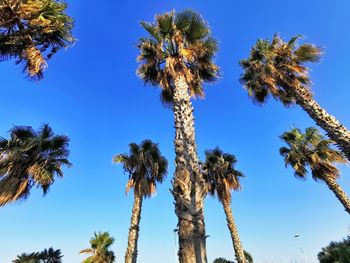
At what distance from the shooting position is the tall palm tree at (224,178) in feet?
62.6

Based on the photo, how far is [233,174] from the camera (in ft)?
69.5

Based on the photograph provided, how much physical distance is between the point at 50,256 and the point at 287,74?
24.0 m

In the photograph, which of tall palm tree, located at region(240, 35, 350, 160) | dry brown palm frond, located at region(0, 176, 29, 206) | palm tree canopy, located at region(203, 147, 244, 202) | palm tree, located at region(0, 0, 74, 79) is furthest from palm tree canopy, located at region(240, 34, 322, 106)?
dry brown palm frond, located at region(0, 176, 29, 206)

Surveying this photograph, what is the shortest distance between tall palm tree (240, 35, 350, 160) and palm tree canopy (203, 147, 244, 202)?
6.65 meters

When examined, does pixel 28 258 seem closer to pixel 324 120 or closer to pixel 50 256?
pixel 50 256

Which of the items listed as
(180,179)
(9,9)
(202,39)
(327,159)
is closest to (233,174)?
(327,159)

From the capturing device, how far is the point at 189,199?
19.2ft

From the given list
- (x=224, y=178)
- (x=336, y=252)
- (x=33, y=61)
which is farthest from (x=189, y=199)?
(x=224, y=178)

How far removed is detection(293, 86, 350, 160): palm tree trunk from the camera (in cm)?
1141

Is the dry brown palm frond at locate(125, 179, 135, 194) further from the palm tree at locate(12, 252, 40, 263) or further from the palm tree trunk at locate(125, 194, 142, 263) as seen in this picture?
the palm tree at locate(12, 252, 40, 263)

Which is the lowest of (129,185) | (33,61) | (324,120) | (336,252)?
(336,252)

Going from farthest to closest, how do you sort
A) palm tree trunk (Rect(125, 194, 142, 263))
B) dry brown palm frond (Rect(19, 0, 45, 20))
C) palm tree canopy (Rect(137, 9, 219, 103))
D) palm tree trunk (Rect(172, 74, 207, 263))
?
palm tree trunk (Rect(125, 194, 142, 263))
palm tree canopy (Rect(137, 9, 219, 103))
dry brown palm frond (Rect(19, 0, 45, 20))
palm tree trunk (Rect(172, 74, 207, 263))

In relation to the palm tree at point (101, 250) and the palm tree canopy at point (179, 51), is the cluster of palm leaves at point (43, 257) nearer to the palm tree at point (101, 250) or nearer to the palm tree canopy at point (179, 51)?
the palm tree at point (101, 250)

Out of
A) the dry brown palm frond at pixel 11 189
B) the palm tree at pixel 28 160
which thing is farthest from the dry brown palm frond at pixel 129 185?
the dry brown palm frond at pixel 11 189
